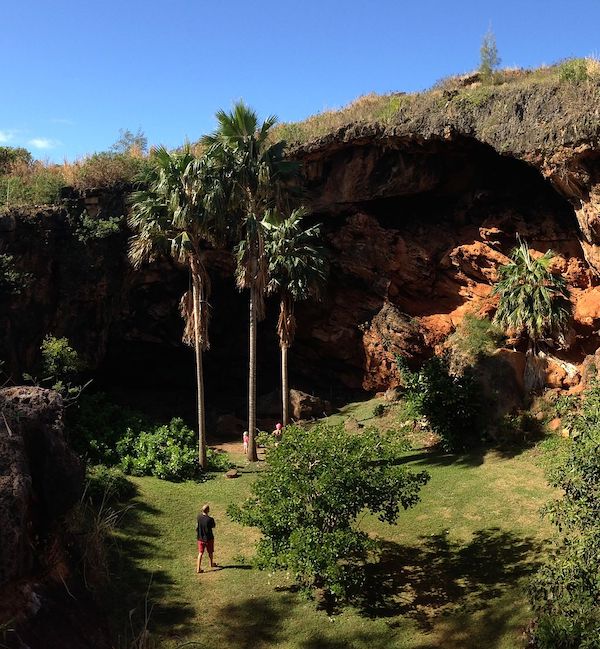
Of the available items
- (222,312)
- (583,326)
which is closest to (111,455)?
(222,312)

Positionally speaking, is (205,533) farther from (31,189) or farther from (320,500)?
(31,189)

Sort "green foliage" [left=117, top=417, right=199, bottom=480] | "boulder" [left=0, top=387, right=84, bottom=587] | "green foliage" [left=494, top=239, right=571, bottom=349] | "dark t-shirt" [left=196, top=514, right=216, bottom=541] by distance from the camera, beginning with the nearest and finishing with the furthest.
A: "boulder" [left=0, top=387, right=84, bottom=587] < "dark t-shirt" [left=196, top=514, right=216, bottom=541] < "green foliage" [left=117, top=417, right=199, bottom=480] < "green foliage" [left=494, top=239, right=571, bottom=349]

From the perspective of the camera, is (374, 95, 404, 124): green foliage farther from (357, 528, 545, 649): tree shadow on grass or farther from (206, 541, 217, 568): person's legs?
(206, 541, 217, 568): person's legs

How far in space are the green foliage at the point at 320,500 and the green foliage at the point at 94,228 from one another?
17.3m

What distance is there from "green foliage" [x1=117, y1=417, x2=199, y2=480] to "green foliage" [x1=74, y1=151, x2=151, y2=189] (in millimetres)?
12693

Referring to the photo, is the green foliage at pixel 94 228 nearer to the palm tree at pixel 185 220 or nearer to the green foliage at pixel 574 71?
the palm tree at pixel 185 220

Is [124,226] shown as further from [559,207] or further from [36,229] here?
[559,207]

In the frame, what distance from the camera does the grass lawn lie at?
9.03 m

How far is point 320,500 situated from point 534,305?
46.7 ft

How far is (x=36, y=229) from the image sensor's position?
2325cm

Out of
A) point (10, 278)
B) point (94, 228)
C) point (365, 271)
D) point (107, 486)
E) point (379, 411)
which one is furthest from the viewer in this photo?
point (365, 271)

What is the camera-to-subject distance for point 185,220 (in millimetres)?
18281

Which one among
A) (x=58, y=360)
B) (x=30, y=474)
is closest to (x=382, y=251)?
(x=58, y=360)

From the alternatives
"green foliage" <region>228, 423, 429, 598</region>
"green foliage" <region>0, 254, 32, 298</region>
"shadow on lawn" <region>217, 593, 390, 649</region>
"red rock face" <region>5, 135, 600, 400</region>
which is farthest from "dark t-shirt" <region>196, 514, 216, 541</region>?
"green foliage" <region>0, 254, 32, 298</region>
